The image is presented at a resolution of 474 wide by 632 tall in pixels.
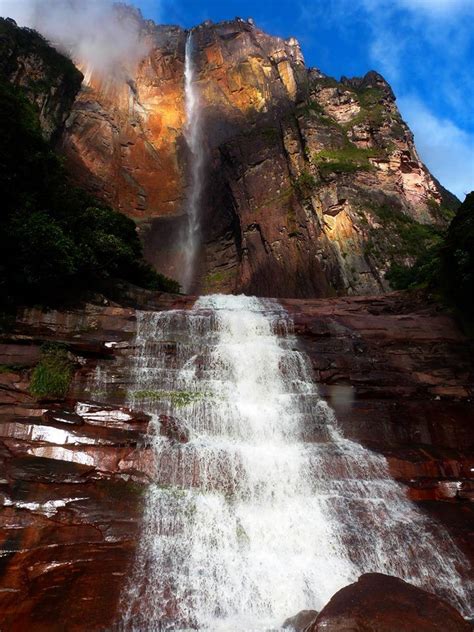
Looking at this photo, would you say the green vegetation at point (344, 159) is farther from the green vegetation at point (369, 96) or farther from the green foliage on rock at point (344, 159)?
the green vegetation at point (369, 96)

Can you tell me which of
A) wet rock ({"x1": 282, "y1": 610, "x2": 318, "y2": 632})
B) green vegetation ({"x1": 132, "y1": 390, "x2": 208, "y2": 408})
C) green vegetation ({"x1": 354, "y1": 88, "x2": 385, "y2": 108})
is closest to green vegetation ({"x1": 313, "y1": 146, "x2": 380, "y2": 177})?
green vegetation ({"x1": 354, "y1": 88, "x2": 385, "y2": 108})

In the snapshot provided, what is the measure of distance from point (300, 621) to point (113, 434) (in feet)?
22.4

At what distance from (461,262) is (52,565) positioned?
52.3 feet

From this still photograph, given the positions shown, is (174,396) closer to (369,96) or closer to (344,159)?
(344,159)

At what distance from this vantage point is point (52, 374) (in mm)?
13820

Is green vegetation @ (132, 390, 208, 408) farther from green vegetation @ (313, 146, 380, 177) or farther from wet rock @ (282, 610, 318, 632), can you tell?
green vegetation @ (313, 146, 380, 177)

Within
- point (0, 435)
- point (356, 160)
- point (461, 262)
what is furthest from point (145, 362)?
point (356, 160)

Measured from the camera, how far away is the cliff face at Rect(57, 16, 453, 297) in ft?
107

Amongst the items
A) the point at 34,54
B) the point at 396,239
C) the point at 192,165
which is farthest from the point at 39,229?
the point at 192,165

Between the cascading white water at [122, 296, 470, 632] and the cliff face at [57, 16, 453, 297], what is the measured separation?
1729 centimetres

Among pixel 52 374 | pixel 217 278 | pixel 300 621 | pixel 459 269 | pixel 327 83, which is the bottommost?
pixel 300 621

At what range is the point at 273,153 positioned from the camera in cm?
3909

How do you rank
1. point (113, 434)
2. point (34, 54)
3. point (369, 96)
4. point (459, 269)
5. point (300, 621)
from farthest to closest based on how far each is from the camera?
point (369, 96)
point (34, 54)
point (459, 269)
point (113, 434)
point (300, 621)

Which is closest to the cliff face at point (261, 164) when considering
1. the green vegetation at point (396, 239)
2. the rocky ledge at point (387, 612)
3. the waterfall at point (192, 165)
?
the green vegetation at point (396, 239)
